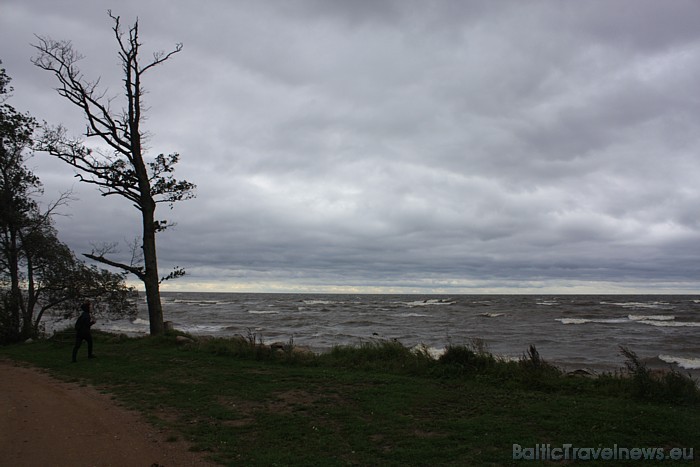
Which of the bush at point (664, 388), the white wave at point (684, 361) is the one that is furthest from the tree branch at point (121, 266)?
the white wave at point (684, 361)

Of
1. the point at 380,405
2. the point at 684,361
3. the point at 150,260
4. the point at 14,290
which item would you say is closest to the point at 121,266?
the point at 150,260

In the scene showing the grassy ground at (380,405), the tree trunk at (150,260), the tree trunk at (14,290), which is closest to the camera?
the grassy ground at (380,405)

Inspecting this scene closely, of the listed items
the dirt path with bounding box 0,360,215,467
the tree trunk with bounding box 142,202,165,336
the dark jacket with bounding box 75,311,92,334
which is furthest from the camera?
the tree trunk with bounding box 142,202,165,336

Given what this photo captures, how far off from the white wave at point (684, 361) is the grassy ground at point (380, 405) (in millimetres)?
10438

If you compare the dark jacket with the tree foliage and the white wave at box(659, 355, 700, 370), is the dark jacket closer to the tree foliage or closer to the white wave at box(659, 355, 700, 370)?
the tree foliage

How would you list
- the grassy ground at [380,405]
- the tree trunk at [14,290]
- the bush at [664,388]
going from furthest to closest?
1. the tree trunk at [14,290]
2. the bush at [664,388]
3. the grassy ground at [380,405]

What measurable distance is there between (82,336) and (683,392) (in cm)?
1488

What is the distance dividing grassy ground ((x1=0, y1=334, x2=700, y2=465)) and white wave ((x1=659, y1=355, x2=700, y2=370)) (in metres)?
10.4

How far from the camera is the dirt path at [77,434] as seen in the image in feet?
19.2

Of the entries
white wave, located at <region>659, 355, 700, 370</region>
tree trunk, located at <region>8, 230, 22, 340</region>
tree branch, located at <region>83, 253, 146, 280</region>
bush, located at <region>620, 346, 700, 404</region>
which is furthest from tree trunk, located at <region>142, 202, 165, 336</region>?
white wave, located at <region>659, 355, 700, 370</region>

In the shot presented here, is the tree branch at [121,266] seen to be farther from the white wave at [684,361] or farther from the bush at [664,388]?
the white wave at [684,361]

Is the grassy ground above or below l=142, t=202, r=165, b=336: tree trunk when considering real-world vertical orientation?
below

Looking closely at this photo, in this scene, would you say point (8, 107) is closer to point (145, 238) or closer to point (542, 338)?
point (145, 238)

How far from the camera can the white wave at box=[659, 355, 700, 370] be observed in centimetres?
1753
